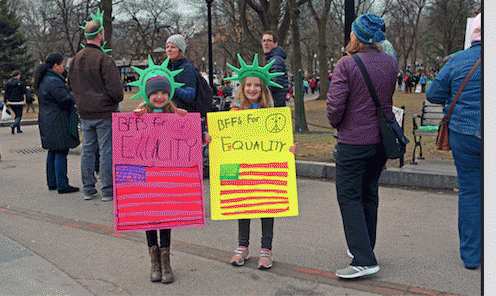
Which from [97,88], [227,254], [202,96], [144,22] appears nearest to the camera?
[227,254]

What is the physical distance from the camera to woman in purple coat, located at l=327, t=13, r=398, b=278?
3.74 m

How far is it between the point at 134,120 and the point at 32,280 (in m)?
1.44

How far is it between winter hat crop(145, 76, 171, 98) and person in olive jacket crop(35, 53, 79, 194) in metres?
3.62

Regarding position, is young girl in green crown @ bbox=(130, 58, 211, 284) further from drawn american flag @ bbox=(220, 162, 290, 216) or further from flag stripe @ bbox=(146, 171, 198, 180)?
drawn american flag @ bbox=(220, 162, 290, 216)

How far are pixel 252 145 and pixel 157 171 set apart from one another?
78cm

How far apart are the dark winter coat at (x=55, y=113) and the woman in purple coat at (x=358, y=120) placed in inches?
179

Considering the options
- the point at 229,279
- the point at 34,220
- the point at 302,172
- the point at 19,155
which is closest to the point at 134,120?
the point at 229,279

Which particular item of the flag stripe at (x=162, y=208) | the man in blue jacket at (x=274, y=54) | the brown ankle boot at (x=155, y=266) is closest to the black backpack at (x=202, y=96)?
the man in blue jacket at (x=274, y=54)

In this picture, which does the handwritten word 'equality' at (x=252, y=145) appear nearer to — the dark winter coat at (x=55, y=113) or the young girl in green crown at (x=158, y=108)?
the young girl in green crown at (x=158, y=108)

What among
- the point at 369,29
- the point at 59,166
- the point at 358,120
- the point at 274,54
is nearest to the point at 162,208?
the point at 358,120

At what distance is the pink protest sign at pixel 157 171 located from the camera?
3912 mm

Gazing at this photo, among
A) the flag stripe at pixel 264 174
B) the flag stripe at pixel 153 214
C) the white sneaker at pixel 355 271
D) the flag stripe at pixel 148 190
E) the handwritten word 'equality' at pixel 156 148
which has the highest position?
the handwritten word 'equality' at pixel 156 148

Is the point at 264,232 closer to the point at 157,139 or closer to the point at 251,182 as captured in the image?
the point at 251,182

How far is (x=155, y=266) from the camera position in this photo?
4.00 metres
